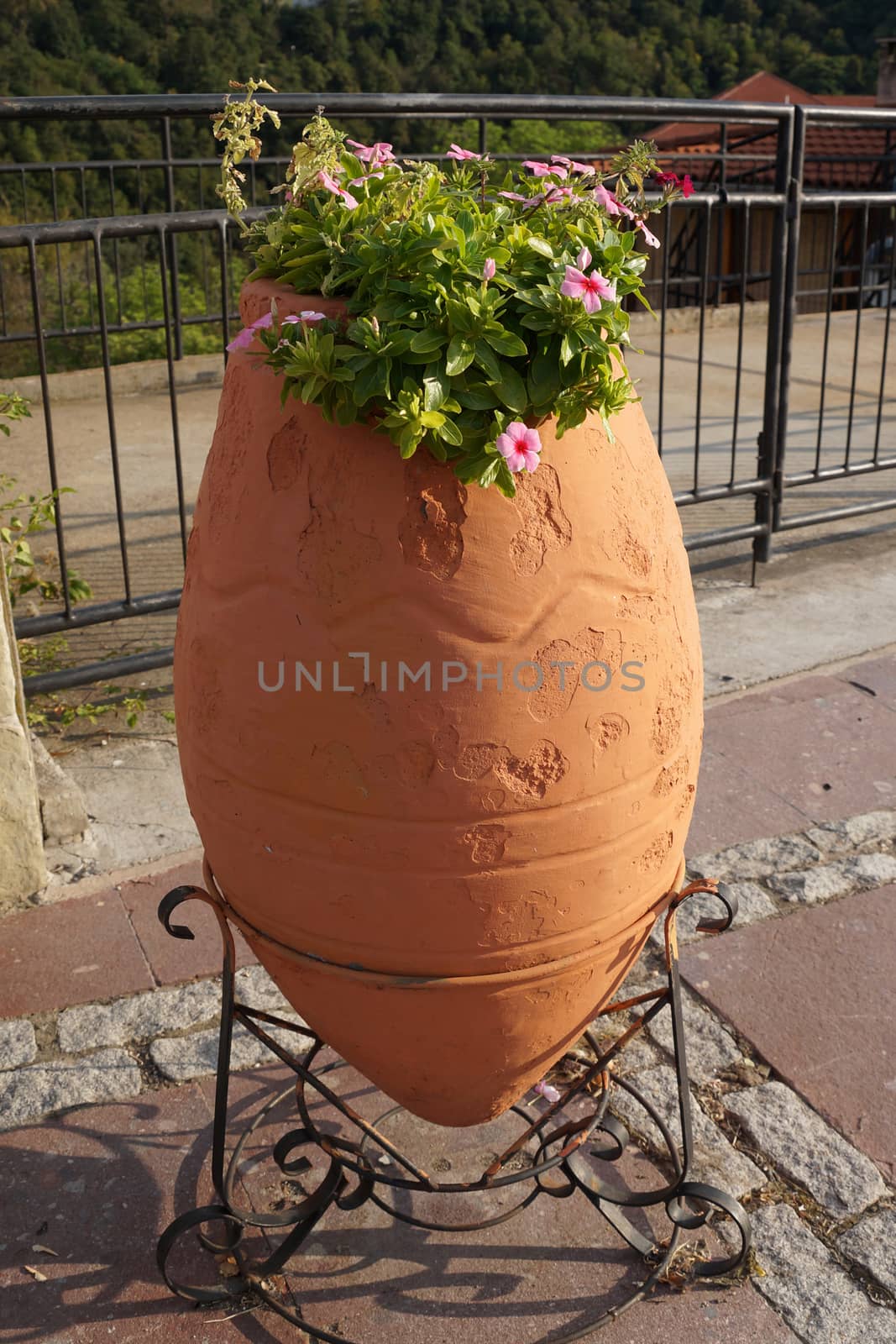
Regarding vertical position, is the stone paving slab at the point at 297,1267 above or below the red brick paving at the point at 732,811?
below

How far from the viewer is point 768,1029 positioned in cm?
227

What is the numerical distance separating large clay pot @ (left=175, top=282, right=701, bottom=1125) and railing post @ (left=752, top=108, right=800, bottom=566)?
285 cm

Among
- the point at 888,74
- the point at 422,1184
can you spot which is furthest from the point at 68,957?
the point at 888,74

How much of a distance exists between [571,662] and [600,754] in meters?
0.12

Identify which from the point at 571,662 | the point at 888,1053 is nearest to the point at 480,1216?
the point at 888,1053

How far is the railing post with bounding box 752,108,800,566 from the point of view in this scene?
407 centimetres

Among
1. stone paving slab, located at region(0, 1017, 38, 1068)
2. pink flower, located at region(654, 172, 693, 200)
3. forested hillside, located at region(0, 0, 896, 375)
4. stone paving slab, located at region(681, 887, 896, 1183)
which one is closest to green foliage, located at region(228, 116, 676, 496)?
pink flower, located at region(654, 172, 693, 200)

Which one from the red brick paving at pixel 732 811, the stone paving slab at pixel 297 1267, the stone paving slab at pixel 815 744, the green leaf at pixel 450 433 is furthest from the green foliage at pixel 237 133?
the stone paving slab at pixel 815 744

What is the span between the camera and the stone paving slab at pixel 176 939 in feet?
8.00

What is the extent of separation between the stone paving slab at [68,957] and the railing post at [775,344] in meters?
2.84

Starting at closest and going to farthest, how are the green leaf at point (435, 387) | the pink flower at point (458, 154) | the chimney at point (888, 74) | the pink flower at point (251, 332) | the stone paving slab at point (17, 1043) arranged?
the green leaf at point (435, 387), the pink flower at point (251, 332), the pink flower at point (458, 154), the stone paving slab at point (17, 1043), the chimney at point (888, 74)

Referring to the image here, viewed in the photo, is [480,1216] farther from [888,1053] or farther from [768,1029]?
[888,1053]

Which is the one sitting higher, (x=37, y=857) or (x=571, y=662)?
(x=571, y=662)

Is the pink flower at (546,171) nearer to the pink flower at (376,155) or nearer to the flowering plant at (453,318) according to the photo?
the flowering plant at (453,318)
